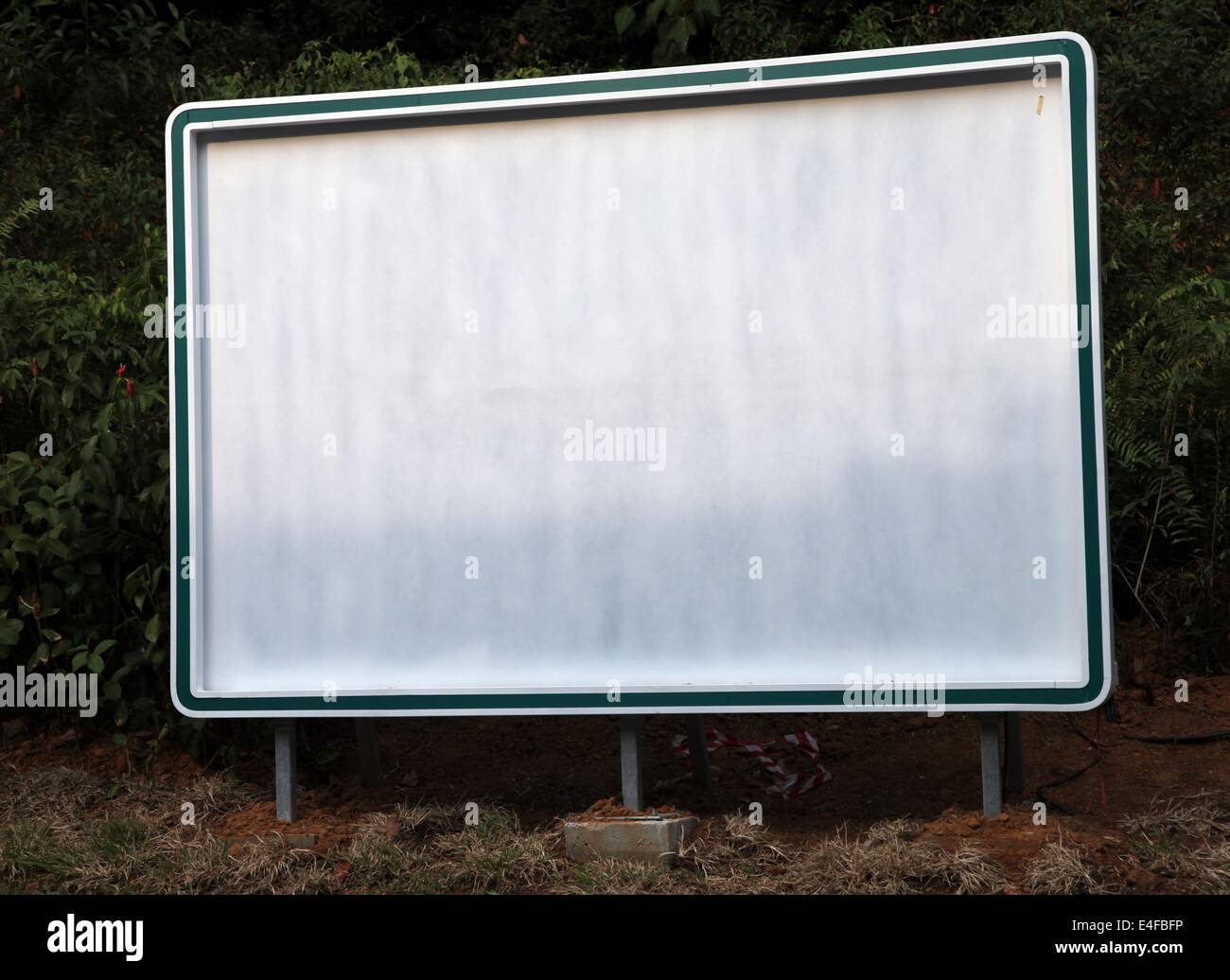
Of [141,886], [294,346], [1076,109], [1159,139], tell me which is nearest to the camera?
[1076,109]

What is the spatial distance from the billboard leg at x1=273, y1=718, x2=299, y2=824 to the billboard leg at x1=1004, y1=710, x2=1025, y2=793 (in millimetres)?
2758

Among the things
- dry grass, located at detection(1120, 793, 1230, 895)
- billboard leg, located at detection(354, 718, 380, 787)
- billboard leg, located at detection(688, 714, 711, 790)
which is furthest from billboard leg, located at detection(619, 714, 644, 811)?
dry grass, located at detection(1120, 793, 1230, 895)

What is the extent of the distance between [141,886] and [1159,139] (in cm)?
783

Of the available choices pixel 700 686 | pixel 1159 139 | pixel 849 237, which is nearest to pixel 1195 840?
pixel 700 686

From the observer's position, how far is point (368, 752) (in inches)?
210

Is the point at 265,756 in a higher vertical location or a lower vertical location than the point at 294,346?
lower

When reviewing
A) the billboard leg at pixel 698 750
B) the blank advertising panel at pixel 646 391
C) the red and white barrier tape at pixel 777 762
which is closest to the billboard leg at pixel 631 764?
the blank advertising panel at pixel 646 391

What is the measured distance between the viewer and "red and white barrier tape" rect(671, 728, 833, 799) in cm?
543

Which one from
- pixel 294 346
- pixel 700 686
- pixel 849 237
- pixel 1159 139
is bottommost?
pixel 700 686

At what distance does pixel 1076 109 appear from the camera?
4.15m

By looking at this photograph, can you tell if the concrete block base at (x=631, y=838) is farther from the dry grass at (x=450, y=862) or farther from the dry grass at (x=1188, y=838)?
the dry grass at (x=1188, y=838)

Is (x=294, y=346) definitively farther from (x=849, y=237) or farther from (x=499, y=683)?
(x=849, y=237)

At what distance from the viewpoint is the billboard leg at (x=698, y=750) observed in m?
5.11

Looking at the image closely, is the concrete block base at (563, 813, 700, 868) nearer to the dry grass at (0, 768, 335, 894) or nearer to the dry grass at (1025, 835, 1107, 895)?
the dry grass at (0, 768, 335, 894)
